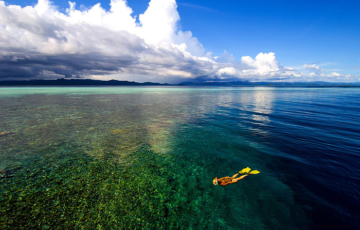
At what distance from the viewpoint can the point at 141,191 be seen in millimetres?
7992

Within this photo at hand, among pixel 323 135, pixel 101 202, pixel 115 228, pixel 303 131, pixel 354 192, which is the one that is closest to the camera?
pixel 115 228

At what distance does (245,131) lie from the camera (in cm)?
1788

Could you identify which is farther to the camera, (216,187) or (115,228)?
(216,187)

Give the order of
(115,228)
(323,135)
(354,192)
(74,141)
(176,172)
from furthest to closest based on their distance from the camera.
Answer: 1. (323,135)
2. (74,141)
3. (176,172)
4. (354,192)
5. (115,228)

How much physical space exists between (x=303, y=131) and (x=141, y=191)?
60.6 feet

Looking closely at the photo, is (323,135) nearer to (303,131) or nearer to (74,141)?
(303,131)

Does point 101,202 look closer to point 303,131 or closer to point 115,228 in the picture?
point 115,228

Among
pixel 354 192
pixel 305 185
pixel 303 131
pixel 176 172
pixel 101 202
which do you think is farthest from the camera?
pixel 303 131

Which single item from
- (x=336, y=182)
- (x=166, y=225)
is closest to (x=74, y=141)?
(x=166, y=225)

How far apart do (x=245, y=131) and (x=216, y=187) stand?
36.0ft

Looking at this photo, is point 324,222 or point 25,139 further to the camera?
point 25,139

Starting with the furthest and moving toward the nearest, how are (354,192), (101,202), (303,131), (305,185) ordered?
1. (303,131)
2. (305,185)
3. (354,192)
4. (101,202)

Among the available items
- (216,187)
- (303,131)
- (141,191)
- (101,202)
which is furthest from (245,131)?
(101,202)

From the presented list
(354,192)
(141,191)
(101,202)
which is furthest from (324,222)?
(101,202)
